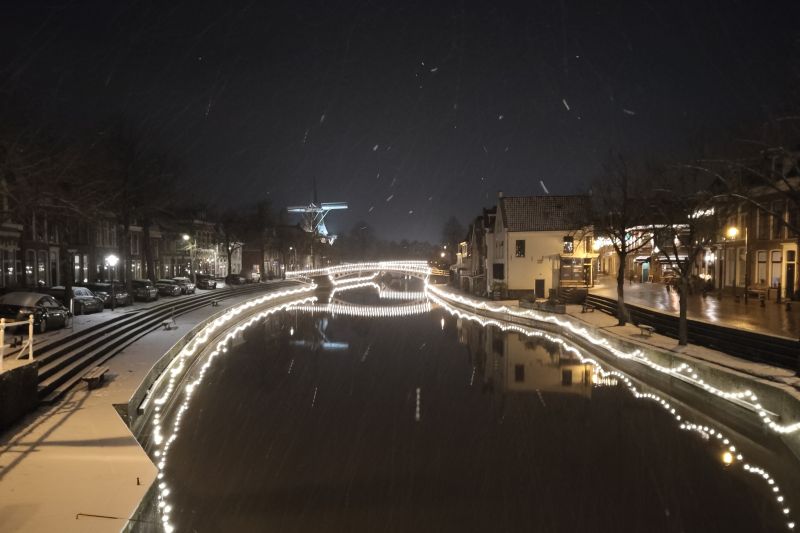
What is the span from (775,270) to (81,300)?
108ft

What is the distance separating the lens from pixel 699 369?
16219 millimetres

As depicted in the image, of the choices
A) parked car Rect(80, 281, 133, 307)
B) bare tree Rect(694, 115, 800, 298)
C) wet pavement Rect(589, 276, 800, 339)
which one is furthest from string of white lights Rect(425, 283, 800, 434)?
parked car Rect(80, 281, 133, 307)

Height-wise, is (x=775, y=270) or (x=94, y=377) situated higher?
(x=775, y=270)

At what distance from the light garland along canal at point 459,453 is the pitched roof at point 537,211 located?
82.1 ft

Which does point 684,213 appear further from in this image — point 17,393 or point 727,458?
point 17,393

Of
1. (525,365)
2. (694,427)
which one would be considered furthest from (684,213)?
(694,427)

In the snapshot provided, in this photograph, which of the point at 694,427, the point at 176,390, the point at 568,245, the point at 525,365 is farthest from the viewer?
the point at 568,245

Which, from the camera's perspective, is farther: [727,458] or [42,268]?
[42,268]

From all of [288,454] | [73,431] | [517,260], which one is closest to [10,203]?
[73,431]

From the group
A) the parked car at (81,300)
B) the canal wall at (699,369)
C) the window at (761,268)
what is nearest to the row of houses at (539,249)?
the window at (761,268)

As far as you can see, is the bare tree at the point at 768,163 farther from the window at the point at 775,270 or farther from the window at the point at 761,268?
the window at the point at 761,268

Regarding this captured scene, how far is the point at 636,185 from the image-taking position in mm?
26453

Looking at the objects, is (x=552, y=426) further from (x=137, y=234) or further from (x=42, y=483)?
(x=137, y=234)

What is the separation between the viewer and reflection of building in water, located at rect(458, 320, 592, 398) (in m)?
19.2
